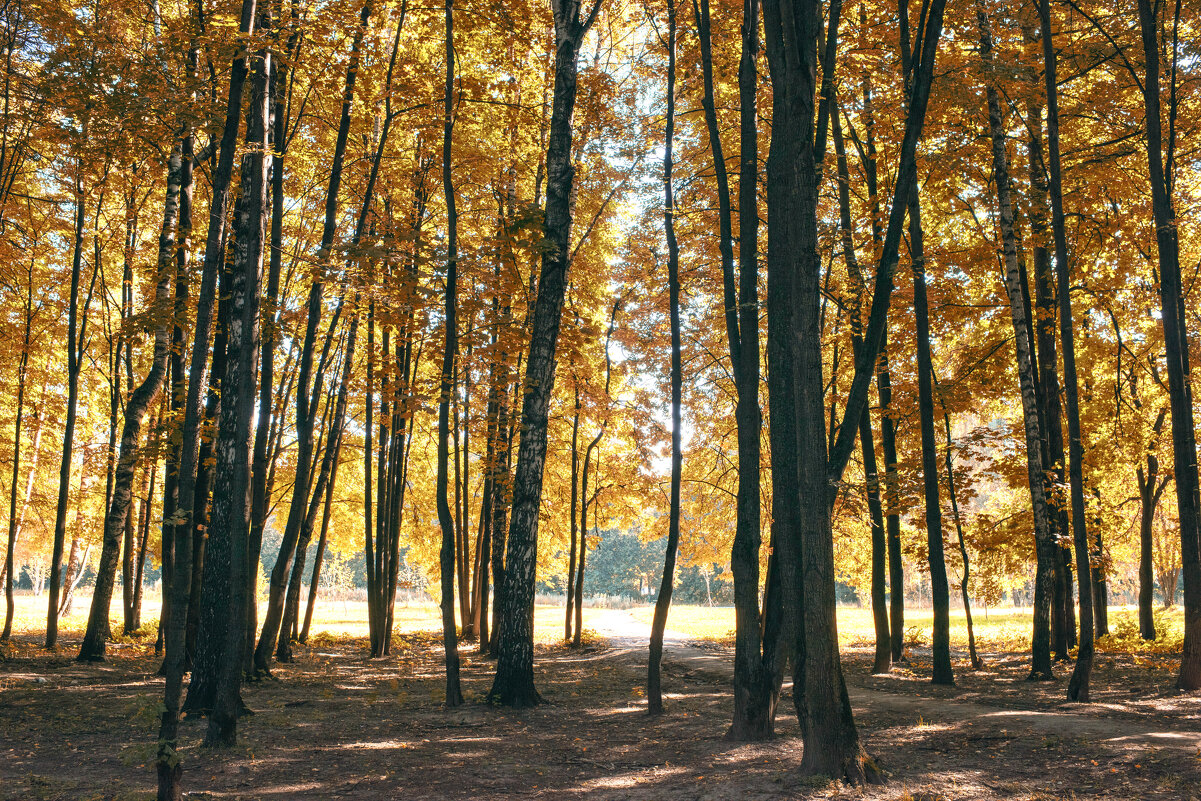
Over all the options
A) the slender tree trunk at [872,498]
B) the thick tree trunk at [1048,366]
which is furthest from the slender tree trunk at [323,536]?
the thick tree trunk at [1048,366]

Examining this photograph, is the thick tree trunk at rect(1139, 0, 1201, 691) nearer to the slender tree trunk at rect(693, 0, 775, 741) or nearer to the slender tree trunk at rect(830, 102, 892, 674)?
the slender tree trunk at rect(830, 102, 892, 674)

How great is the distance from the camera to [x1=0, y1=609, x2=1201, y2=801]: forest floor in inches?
232

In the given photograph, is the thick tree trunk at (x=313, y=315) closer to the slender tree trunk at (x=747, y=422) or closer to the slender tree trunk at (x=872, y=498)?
the slender tree trunk at (x=747, y=422)

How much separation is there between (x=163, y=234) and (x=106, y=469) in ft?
22.9

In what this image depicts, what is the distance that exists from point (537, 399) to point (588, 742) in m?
4.75

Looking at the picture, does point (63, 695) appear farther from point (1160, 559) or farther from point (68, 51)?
point (1160, 559)

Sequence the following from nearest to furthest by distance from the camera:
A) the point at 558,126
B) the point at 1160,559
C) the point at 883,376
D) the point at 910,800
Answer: the point at 910,800 < the point at 558,126 < the point at 883,376 < the point at 1160,559


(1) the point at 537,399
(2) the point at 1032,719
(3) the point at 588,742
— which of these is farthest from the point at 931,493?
(3) the point at 588,742

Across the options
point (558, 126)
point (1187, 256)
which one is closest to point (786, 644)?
point (558, 126)

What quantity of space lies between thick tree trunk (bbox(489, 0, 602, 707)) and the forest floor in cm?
66

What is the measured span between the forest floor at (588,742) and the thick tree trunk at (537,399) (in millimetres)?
663

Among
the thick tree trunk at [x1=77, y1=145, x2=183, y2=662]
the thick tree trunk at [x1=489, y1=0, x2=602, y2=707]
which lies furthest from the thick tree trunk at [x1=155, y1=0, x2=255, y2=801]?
the thick tree trunk at [x1=77, y1=145, x2=183, y2=662]

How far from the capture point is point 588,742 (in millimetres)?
8000

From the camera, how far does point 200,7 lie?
10.4 meters
